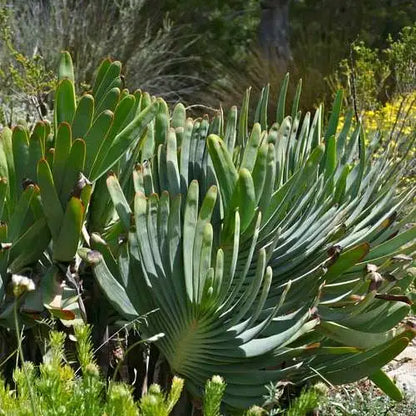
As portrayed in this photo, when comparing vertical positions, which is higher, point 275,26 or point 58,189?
point 58,189

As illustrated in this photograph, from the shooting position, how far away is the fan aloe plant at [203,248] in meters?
2.82

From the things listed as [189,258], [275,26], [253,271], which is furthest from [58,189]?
[275,26]

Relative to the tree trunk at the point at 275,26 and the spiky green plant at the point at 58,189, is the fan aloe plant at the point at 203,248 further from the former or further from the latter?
the tree trunk at the point at 275,26

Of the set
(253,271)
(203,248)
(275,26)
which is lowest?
(275,26)

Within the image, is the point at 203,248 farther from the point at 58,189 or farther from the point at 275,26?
the point at 275,26

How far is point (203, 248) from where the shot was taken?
Answer: 2.79m

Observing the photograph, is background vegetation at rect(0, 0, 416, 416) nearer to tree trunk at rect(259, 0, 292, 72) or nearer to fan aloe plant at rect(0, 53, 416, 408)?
fan aloe plant at rect(0, 53, 416, 408)

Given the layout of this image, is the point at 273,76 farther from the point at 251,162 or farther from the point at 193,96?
the point at 251,162

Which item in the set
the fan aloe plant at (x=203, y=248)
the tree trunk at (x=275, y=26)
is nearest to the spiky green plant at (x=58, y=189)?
the fan aloe plant at (x=203, y=248)

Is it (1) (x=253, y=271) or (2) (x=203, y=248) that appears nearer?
(2) (x=203, y=248)

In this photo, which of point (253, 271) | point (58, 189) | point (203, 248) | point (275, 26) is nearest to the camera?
point (203, 248)

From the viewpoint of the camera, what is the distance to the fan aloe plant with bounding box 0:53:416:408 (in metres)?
2.82

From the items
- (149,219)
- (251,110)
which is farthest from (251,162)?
(251,110)

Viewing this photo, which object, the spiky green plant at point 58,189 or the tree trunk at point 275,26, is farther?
the tree trunk at point 275,26
